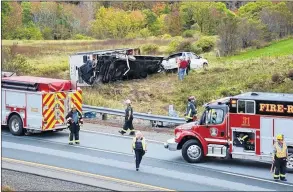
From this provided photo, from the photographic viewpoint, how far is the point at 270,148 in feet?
56.7

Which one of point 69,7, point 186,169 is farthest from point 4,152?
point 69,7

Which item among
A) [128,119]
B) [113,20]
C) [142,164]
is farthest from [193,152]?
[113,20]

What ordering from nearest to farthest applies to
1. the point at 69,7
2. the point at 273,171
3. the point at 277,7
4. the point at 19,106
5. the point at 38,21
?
the point at 273,171, the point at 19,106, the point at 277,7, the point at 38,21, the point at 69,7

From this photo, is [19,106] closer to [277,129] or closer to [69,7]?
[277,129]

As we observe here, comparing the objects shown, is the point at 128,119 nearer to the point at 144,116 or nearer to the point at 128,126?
the point at 128,126

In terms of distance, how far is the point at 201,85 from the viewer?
33.4 metres

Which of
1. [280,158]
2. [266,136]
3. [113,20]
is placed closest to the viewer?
[280,158]

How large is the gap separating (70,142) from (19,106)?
107 inches

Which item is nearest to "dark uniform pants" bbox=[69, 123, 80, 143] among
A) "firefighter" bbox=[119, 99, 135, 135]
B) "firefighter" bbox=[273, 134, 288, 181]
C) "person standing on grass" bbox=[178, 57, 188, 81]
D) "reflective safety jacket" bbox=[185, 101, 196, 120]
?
"firefighter" bbox=[119, 99, 135, 135]

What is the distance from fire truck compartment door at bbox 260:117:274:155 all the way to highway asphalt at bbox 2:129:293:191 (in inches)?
24.1

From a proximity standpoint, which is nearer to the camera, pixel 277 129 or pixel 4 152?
pixel 277 129

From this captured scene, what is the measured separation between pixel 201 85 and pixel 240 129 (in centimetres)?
1583

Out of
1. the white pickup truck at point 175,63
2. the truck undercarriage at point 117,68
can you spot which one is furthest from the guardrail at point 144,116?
the white pickup truck at point 175,63

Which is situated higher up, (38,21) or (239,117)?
(38,21)
